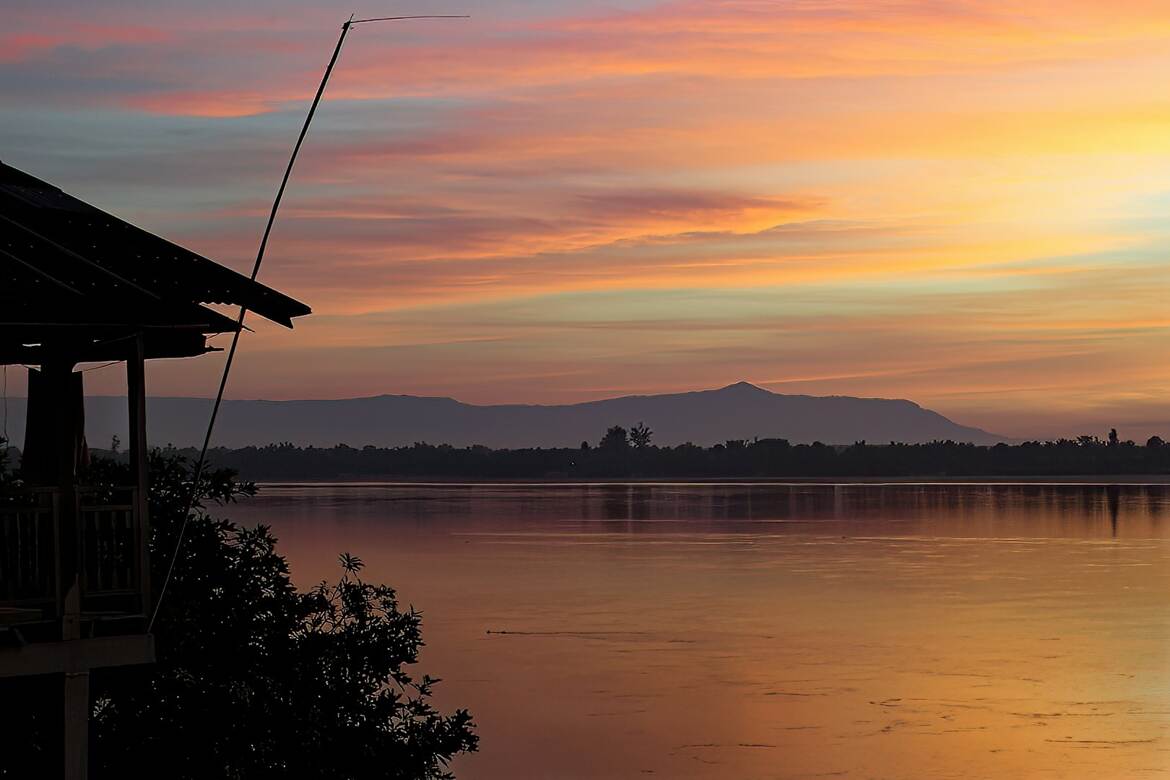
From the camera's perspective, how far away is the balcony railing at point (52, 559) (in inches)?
399

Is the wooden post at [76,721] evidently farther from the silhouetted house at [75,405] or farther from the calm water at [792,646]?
the calm water at [792,646]

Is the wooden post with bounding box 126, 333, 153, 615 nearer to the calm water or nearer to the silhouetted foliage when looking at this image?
the silhouetted foliage

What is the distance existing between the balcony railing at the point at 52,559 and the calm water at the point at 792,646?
1173 cm

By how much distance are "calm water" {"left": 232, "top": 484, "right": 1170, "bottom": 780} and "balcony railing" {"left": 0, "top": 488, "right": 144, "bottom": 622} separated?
1173 cm

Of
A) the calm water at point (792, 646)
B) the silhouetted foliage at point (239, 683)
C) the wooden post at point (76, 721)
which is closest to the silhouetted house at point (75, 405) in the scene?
the wooden post at point (76, 721)

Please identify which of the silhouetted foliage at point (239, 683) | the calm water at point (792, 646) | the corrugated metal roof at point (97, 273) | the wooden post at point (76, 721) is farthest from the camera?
the calm water at point (792, 646)

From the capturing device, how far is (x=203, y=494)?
48.1ft

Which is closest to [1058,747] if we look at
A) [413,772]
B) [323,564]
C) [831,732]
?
[831,732]

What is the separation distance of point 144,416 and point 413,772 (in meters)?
5.48

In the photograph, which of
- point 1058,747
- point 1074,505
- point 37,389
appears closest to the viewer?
point 37,389

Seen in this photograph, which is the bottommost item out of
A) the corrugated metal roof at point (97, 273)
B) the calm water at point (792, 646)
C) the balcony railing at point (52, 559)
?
the calm water at point (792, 646)

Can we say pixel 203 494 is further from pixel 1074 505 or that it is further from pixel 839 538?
pixel 1074 505

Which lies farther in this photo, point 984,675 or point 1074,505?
point 1074,505

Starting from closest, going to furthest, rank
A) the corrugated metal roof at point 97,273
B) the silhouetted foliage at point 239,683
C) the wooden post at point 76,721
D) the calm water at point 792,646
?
1. the corrugated metal roof at point 97,273
2. the wooden post at point 76,721
3. the silhouetted foliage at point 239,683
4. the calm water at point 792,646
